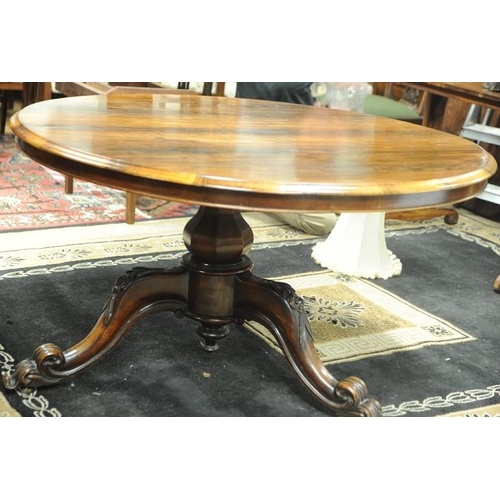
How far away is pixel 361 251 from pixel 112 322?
1394 millimetres

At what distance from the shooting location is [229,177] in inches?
65.1

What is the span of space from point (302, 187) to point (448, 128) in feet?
10.2

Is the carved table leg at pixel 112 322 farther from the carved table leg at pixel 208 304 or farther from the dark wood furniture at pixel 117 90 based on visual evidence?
the dark wood furniture at pixel 117 90

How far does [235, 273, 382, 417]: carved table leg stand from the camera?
2074 mm

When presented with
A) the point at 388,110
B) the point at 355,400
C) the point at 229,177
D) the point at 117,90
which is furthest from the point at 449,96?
the point at 229,177

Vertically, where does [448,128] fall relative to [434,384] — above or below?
above

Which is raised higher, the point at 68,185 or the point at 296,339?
the point at 296,339

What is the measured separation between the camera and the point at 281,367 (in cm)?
242

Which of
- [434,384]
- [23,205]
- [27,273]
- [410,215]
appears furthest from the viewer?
[410,215]

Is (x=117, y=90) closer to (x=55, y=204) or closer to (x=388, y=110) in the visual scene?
(x=55, y=204)

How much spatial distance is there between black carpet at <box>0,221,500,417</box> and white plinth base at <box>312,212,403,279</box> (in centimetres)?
12

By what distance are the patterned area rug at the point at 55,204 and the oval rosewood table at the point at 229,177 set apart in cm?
124

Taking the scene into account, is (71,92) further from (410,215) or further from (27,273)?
(410,215)
